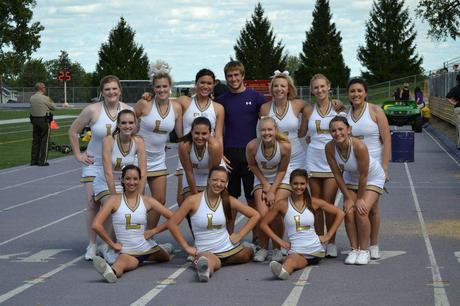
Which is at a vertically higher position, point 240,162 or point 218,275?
point 240,162

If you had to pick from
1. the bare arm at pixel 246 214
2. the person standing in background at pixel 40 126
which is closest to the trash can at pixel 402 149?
the person standing in background at pixel 40 126

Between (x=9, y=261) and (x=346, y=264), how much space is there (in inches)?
136

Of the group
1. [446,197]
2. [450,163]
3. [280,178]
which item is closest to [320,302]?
[280,178]

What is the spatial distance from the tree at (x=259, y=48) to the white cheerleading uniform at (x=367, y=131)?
11357cm

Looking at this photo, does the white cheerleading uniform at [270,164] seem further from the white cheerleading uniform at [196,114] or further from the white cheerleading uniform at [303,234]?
the white cheerleading uniform at [196,114]

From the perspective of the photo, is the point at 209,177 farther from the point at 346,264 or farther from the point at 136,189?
the point at 346,264

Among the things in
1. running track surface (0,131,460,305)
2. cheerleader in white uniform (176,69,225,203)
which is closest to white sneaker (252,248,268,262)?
running track surface (0,131,460,305)

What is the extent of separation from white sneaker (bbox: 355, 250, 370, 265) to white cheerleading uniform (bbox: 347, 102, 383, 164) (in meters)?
0.98

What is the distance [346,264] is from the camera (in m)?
10.5

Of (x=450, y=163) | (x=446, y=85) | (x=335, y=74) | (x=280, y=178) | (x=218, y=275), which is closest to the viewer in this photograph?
(x=218, y=275)

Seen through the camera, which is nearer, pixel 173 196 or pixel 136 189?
pixel 136 189

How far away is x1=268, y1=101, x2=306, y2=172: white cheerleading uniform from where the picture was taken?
1083 cm

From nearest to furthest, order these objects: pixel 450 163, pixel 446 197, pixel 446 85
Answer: pixel 446 197
pixel 450 163
pixel 446 85

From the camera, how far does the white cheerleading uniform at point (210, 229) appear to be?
10.3 metres
